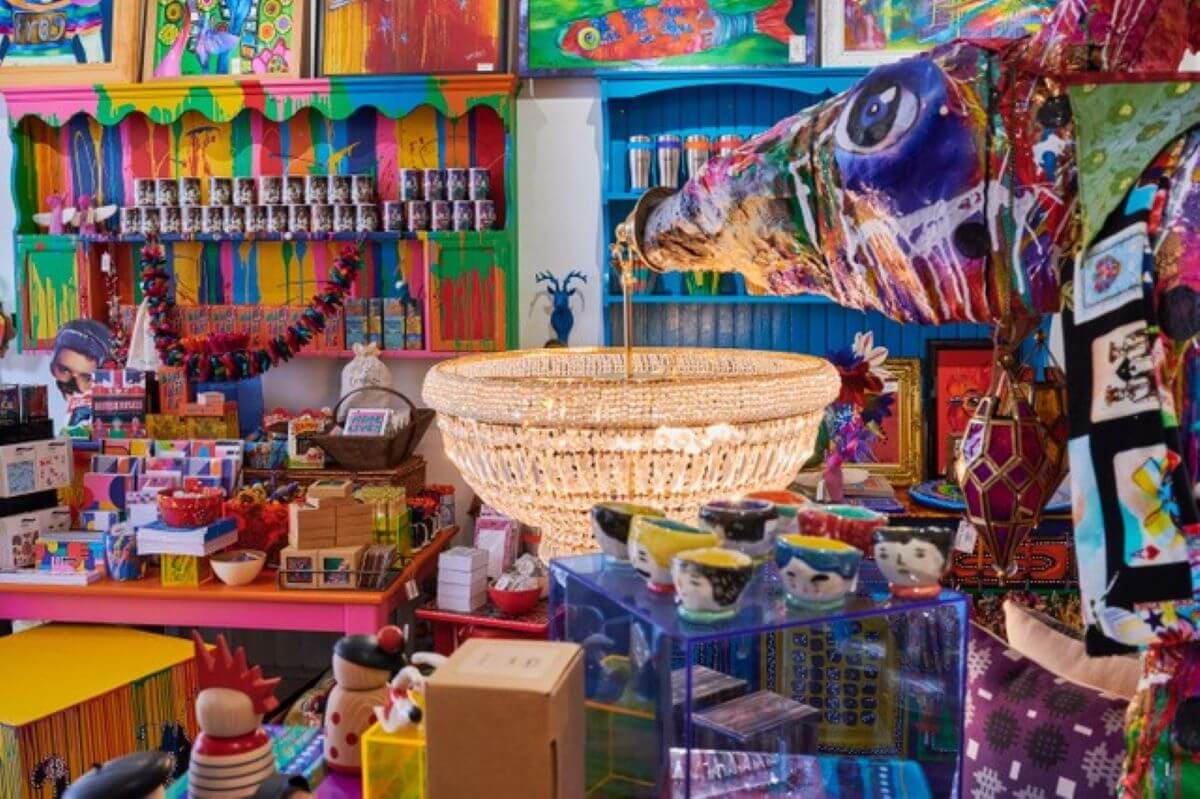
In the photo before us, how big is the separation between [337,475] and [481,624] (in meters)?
0.73

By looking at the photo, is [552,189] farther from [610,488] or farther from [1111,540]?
[1111,540]

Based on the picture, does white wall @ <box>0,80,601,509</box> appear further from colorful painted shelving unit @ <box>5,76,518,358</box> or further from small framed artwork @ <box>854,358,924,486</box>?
small framed artwork @ <box>854,358,924,486</box>

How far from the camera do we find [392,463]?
140 inches

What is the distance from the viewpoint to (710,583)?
3.00 ft

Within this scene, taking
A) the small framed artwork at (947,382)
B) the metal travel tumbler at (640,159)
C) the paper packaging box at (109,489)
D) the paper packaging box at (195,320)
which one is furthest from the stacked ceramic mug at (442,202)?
the small framed artwork at (947,382)

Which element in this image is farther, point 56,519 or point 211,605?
point 56,519

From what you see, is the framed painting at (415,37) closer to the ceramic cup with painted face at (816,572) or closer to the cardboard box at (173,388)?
the cardboard box at (173,388)

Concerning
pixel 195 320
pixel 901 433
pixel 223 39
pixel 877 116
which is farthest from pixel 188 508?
pixel 877 116

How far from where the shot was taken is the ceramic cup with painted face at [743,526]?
3.32ft

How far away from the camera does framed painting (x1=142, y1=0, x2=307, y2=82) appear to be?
153 inches

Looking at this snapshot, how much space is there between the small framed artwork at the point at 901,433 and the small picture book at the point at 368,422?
1566 mm

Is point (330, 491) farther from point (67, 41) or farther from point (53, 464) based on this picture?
point (67, 41)

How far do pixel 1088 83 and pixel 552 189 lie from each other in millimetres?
3307

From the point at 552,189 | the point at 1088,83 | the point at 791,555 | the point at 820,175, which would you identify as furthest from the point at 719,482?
the point at 552,189
